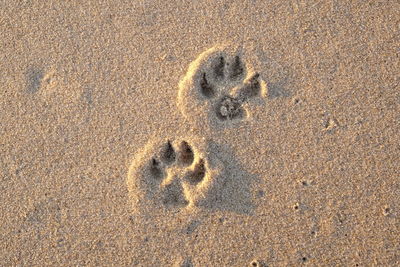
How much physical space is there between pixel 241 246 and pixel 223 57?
891mm

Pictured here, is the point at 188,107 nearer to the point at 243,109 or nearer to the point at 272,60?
the point at 243,109

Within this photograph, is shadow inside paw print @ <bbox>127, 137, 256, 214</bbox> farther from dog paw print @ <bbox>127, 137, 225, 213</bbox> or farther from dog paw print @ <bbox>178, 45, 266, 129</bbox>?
dog paw print @ <bbox>178, 45, 266, 129</bbox>

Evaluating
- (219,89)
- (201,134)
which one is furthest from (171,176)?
(219,89)

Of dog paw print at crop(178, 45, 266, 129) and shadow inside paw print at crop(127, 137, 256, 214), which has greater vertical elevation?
dog paw print at crop(178, 45, 266, 129)

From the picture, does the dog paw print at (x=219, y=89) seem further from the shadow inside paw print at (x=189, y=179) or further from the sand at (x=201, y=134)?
the shadow inside paw print at (x=189, y=179)

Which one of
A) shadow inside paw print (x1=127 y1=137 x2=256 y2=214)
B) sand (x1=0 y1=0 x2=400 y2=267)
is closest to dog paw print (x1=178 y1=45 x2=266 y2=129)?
sand (x1=0 y1=0 x2=400 y2=267)

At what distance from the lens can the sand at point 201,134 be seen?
194cm

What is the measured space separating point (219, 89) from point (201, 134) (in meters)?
0.23

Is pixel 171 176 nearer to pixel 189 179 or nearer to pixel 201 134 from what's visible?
pixel 189 179

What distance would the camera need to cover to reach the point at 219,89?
6.70 ft

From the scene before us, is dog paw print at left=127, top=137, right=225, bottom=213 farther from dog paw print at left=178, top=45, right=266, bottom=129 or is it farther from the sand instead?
dog paw print at left=178, top=45, right=266, bottom=129

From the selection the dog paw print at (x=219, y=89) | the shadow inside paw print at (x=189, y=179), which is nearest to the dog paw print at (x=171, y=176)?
the shadow inside paw print at (x=189, y=179)

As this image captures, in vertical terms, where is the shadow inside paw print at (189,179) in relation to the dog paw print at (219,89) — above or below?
below

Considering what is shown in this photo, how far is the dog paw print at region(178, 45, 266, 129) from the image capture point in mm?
2033
